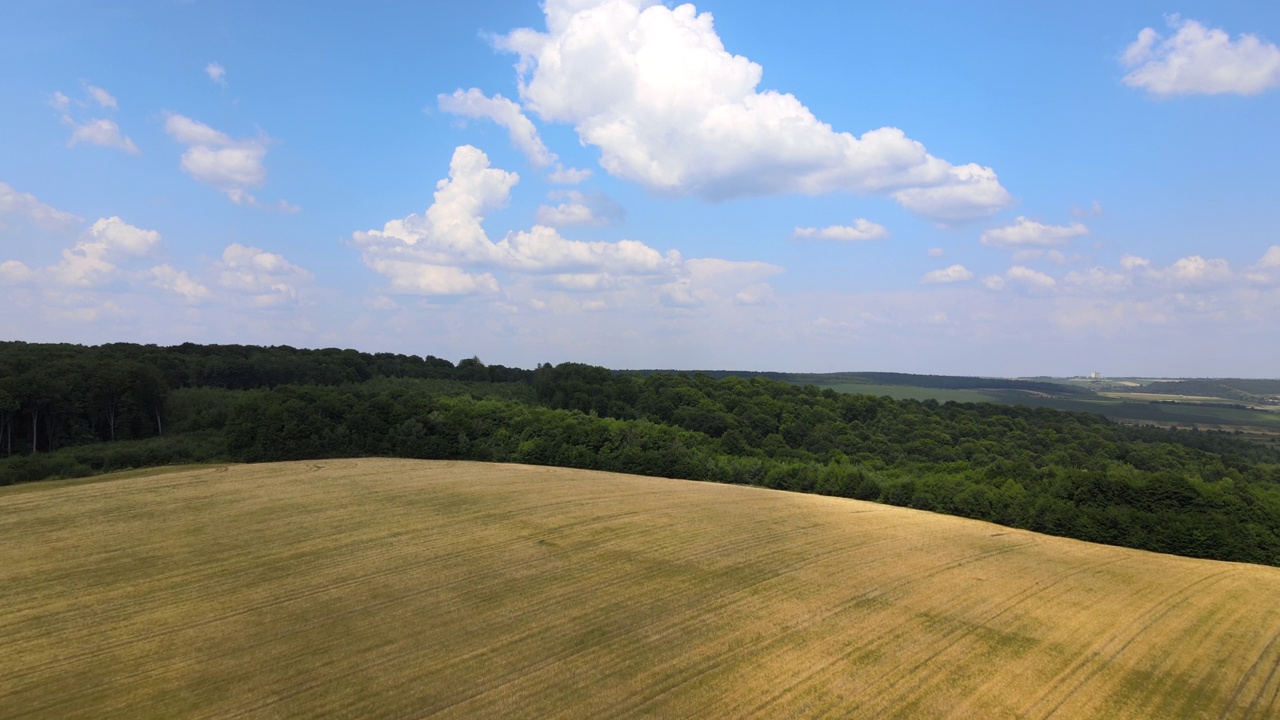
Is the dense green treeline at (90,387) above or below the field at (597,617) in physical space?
above

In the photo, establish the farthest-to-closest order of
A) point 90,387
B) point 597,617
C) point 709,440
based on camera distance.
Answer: point 709,440 < point 90,387 < point 597,617

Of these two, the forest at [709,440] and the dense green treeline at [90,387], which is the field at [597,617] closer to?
the forest at [709,440]

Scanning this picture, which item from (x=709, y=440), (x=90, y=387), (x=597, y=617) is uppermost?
(x=90, y=387)

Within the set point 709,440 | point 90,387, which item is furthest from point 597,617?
point 90,387

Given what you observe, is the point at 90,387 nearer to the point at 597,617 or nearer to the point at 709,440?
the point at 709,440

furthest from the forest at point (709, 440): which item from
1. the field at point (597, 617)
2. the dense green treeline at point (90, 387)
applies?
the field at point (597, 617)

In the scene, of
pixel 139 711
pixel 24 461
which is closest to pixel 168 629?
pixel 139 711
